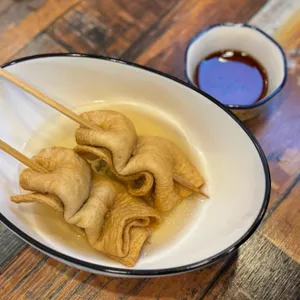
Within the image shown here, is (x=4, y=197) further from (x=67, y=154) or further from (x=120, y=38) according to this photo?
(x=120, y=38)

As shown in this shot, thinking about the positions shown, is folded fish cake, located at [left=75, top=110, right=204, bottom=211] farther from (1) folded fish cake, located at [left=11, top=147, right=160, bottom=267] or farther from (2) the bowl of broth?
(2) the bowl of broth

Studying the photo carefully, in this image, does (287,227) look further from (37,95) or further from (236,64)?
(37,95)

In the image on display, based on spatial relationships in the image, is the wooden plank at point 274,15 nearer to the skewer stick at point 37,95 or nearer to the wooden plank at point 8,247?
the skewer stick at point 37,95

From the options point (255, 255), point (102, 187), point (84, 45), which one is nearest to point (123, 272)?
point (102, 187)

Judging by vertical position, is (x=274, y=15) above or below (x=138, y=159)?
below

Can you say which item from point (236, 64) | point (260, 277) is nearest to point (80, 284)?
point (260, 277)

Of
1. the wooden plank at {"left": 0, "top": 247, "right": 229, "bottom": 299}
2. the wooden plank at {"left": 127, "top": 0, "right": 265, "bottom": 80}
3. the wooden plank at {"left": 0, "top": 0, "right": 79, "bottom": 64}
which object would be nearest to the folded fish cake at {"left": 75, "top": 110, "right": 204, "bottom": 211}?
the wooden plank at {"left": 0, "top": 247, "right": 229, "bottom": 299}

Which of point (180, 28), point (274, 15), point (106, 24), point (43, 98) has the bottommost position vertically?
point (274, 15)
